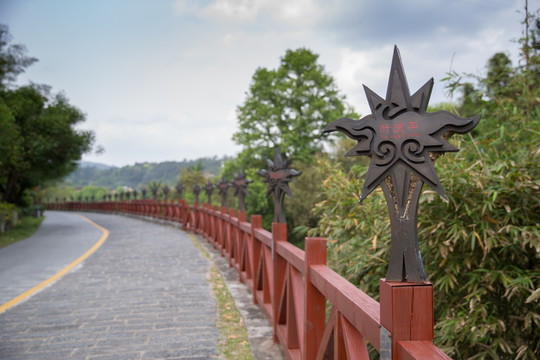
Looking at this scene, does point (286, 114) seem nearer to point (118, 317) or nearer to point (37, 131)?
point (37, 131)

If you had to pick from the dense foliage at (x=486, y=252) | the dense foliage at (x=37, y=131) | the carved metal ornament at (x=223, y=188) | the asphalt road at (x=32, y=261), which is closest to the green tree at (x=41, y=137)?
the dense foliage at (x=37, y=131)

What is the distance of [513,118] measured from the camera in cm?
513

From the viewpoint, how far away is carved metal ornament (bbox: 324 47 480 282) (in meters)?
1.76

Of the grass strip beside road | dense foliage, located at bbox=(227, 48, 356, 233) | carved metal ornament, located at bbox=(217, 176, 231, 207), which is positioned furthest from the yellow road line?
dense foliage, located at bbox=(227, 48, 356, 233)

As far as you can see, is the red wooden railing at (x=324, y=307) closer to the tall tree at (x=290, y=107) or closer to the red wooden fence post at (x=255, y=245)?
the red wooden fence post at (x=255, y=245)

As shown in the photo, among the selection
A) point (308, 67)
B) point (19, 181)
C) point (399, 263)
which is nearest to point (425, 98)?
point (399, 263)

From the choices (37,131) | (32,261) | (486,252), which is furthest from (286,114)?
(486,252)

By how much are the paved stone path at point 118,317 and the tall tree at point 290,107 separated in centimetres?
2015

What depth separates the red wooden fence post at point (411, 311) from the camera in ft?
5.54

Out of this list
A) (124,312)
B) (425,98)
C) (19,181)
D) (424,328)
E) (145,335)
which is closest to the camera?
(424,328)

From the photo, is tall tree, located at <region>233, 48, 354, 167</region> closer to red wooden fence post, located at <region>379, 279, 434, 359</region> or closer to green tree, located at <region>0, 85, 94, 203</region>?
green tree, located at <region>0, 85, 94, 203</region>

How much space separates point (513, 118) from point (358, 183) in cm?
188

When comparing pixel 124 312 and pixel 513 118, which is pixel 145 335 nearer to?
pixel 124 312

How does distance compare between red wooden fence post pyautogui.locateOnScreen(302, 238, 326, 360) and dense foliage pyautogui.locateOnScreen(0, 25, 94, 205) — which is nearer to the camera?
red wooden fence post pyautogui.locateOnScreen(302, 238, 326, 360)
